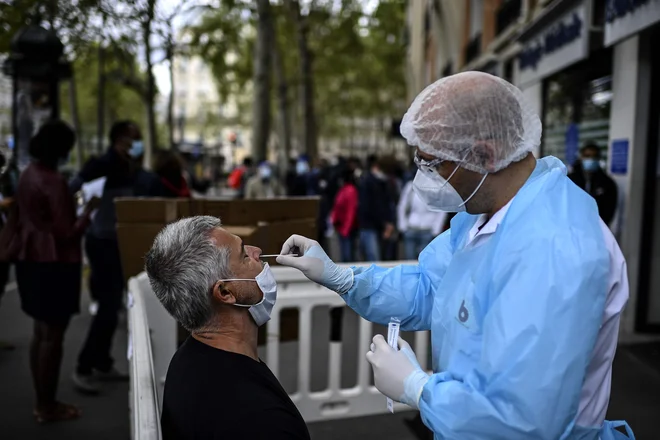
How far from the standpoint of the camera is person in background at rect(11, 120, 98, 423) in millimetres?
4254

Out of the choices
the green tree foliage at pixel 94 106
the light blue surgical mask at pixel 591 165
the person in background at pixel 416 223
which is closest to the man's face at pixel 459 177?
the light blue surgical mask at pixel 591 165

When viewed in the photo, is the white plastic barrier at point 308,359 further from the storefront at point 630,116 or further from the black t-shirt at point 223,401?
the storefront at point 630,116

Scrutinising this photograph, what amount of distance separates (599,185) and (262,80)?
1227cm

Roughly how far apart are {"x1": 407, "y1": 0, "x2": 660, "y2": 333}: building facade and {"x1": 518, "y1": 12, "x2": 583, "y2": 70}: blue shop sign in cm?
1

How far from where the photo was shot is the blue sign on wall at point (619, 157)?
260 inches

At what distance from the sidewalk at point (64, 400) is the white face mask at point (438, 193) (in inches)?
121

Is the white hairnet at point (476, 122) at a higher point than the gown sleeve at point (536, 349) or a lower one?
higher

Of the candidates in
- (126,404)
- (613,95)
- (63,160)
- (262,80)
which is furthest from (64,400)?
(262,80)

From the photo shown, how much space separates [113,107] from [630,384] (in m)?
41.3

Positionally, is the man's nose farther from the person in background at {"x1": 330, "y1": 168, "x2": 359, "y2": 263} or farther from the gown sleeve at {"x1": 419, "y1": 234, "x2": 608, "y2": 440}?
the person in background at {"x1": 330, "y1": 168, "x2": 359, "y2": 263}

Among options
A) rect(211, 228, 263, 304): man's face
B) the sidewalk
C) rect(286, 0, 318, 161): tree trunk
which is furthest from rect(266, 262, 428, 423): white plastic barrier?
rect(286, 0, 318, 161): tree trunk

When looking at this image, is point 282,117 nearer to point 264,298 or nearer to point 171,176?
point 171,176

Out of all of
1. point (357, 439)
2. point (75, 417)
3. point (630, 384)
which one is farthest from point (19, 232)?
point (630, 384)

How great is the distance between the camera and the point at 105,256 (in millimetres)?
5180
